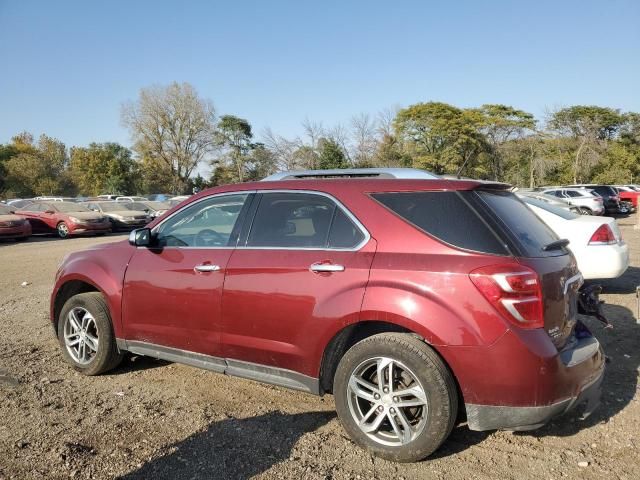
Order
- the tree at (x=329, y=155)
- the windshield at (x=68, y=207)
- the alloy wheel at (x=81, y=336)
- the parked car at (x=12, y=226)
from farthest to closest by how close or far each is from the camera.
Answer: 1. the tree at (x=329, y=155)
2. the windshield at (x=68, y=207)
3. the parked car at (x=12, y=226)
4. the alloy wheel at (x=81, y=336)

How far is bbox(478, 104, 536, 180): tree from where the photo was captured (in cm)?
4881

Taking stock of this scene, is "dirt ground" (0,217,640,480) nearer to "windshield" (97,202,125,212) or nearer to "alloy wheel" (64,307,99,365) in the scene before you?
"alloy wheel" (64,307,99,365)

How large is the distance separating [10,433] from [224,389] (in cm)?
153

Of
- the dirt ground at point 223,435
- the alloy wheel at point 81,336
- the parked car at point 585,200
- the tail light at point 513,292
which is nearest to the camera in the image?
the tail light at point 513,292

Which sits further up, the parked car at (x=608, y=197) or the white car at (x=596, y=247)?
the white car at (x=596, y=247)

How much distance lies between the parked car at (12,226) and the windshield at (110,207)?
4862 mm

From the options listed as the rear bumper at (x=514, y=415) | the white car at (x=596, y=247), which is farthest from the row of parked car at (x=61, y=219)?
the rear bumper at (x=514, y=415)

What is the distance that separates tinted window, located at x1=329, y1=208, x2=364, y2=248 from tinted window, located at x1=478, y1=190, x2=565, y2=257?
800mm

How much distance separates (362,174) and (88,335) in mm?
2907

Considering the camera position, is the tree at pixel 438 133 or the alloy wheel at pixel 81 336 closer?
the alloy wheel at pixel 81 336

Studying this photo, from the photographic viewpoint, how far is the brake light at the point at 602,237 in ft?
23.3

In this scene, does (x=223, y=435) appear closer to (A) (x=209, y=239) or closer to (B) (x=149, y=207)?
(A) (x=209, y=239)

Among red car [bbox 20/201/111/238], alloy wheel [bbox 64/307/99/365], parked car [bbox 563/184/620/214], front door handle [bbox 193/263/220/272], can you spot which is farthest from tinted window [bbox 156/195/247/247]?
parked car [bbox 563/184/620/214]

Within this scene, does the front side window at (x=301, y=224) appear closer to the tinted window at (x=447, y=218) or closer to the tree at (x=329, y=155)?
the tinted window at (x=447, y=218)
